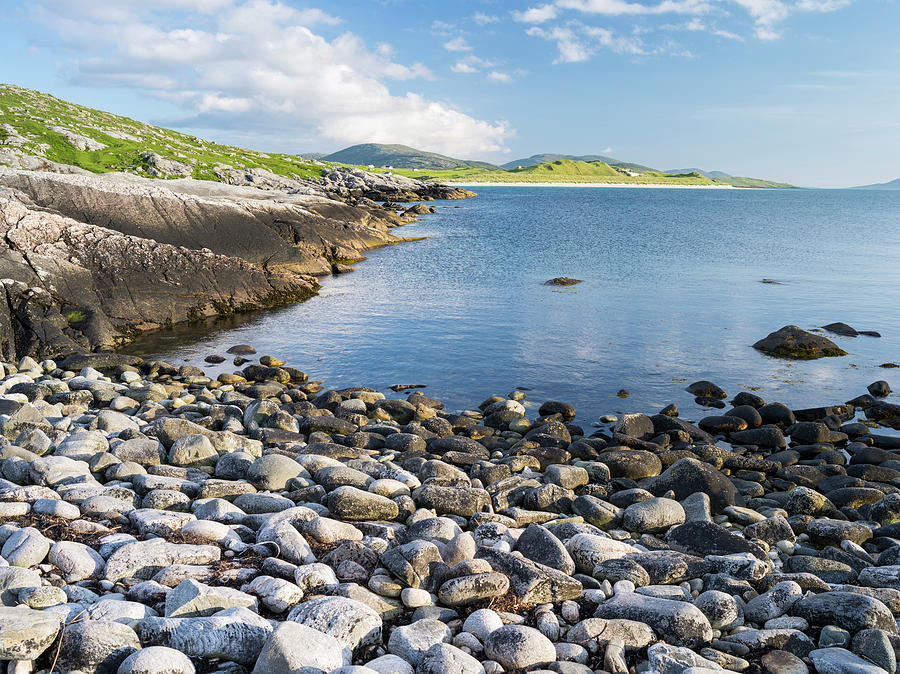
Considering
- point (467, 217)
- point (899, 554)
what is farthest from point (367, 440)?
point (467, 217)

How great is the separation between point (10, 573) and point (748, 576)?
7.38 metres

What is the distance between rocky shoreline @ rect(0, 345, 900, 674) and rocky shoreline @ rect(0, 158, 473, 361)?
8091mm

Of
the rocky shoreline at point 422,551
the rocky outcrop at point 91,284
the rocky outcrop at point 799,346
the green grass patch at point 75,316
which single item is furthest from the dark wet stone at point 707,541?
the green grass patch at point 75,316

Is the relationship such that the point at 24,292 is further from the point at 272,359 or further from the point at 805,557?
the point at 805,557

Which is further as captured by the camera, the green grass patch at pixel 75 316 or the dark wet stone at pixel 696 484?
the green grass patch at pixel 75 316

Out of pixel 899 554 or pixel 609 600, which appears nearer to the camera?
pixel 609 600

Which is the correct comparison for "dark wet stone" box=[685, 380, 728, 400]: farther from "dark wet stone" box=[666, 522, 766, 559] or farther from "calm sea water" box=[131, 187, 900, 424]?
"dark wet stone" box=[666, 522, 766, 559]

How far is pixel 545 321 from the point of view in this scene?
26.6 metres

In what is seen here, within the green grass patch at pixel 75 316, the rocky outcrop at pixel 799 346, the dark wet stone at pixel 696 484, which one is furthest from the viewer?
the rocky outcrop at pixel 799 346

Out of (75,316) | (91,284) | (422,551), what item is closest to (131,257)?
(91,284)

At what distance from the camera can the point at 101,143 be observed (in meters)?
94.6

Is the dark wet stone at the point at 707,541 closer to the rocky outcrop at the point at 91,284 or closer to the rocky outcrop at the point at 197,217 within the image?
the rocky outcrop at the point at 91,284

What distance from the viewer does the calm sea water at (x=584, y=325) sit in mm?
19000

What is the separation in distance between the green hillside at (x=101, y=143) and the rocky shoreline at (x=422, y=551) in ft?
256
